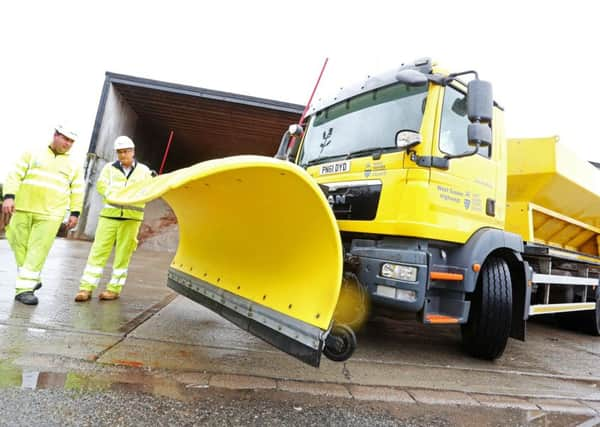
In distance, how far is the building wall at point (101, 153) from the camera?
423 inches

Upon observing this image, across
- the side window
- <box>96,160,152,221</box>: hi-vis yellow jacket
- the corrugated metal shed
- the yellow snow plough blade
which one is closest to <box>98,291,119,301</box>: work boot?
<box>96,160,152,221</box>: hi-vis yellow jacket

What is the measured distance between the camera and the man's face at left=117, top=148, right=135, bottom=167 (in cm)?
392

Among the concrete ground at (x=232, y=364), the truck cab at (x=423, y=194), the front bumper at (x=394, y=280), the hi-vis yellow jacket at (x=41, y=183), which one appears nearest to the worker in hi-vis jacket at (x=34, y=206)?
the hi-vis yellow jacket at (x=41, y=183)

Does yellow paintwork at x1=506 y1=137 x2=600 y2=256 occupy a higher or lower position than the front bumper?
higher

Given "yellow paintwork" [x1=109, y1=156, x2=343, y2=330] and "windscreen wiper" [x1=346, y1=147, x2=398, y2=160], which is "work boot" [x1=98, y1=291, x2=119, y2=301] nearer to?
"yellow paintwork" [x1=109, y1=156, x2=343, y2=330]

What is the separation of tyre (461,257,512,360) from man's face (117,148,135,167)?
3.53 meters

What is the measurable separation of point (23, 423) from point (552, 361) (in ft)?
14.1

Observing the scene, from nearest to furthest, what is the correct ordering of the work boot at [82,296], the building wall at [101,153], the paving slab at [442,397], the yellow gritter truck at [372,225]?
the yellow gritter truck at [372,225] < the paving slab at [442,397] < the work boot at [82,296] < the building wall at [101,153]

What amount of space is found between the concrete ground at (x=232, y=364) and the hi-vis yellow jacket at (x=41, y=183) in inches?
34.8

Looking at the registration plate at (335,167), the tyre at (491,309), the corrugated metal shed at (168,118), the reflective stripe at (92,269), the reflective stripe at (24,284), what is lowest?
the reflective stripe at (24,284)

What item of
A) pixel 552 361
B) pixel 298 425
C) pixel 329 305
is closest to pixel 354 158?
Answer: pixel 329 305

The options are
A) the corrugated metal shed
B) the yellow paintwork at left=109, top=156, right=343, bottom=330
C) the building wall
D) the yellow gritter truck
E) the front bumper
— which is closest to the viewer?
the yellow paintwork at left=109, top=156, right=343, bottom=330

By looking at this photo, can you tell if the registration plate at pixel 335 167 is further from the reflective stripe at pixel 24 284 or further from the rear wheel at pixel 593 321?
the rear wheel at pixel 593 321

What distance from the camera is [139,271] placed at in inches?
261
